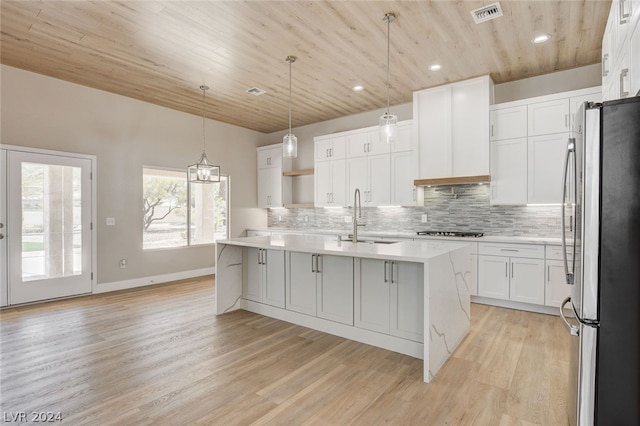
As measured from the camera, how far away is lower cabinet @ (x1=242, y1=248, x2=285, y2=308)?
3811 millimetres

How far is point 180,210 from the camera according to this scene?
246 inches

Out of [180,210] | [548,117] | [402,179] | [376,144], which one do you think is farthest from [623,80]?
[180,210]

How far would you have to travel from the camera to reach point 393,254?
2586mm

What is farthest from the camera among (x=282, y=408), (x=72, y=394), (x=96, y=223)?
(x=96, y=223)

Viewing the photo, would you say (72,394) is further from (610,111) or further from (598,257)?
(610,111)

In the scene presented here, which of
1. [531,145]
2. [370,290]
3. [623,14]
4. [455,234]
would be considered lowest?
[370,290]

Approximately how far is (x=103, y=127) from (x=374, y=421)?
5.46m

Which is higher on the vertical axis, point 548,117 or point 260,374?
point 548,117

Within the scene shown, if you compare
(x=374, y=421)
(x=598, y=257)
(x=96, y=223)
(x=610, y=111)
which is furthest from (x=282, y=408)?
(x=96, y=223)

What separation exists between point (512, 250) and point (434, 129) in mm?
1962

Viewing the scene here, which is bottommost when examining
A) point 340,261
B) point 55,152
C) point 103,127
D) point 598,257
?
point 340,261

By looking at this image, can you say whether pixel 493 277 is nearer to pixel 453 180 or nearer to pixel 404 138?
pixel 453 180

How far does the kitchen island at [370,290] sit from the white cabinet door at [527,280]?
1179mm

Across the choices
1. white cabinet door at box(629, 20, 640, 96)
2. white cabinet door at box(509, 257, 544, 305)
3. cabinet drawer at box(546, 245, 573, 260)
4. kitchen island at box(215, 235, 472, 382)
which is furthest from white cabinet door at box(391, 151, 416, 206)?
white cabinet door at box(629, 20, 640, 96)
